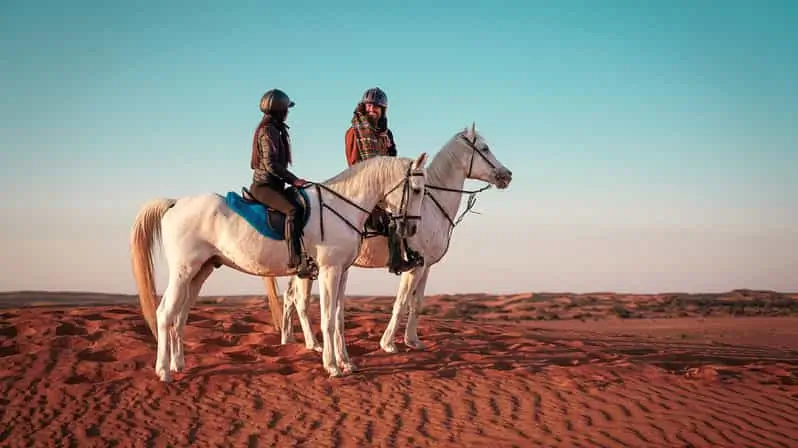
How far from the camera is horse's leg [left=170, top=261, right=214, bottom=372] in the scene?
363 inches

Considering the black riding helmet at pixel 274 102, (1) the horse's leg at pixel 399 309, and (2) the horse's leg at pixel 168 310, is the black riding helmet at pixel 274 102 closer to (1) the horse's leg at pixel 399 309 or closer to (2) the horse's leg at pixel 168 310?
(2) the horse's leg at pixel 168 310

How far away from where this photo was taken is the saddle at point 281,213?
8797mm

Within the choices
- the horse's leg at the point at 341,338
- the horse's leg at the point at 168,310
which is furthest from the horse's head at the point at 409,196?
the horse's leg at the point at 168,310

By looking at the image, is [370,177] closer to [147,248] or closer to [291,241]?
[291,241]

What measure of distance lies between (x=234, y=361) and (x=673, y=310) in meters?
23.5

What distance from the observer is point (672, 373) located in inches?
408

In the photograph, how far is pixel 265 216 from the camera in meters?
8.84

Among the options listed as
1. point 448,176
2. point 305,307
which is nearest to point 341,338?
point 305,307

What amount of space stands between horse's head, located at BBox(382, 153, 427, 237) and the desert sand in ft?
6.79

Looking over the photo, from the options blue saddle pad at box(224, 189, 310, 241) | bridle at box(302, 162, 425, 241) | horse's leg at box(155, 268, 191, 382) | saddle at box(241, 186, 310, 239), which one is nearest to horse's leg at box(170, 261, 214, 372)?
horse's leg at box(155, 268, 191, 382)

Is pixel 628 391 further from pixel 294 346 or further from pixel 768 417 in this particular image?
pixel 294 346

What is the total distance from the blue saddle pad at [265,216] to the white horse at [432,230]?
6.14 ft

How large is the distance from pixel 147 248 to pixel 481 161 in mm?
5240

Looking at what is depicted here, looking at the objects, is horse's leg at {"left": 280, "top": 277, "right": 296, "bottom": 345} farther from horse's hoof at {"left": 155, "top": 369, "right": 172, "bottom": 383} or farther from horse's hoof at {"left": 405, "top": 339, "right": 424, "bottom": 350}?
horse's hoof at {"left": 155, "top": 369, "right": 172, "bottom": 383}
